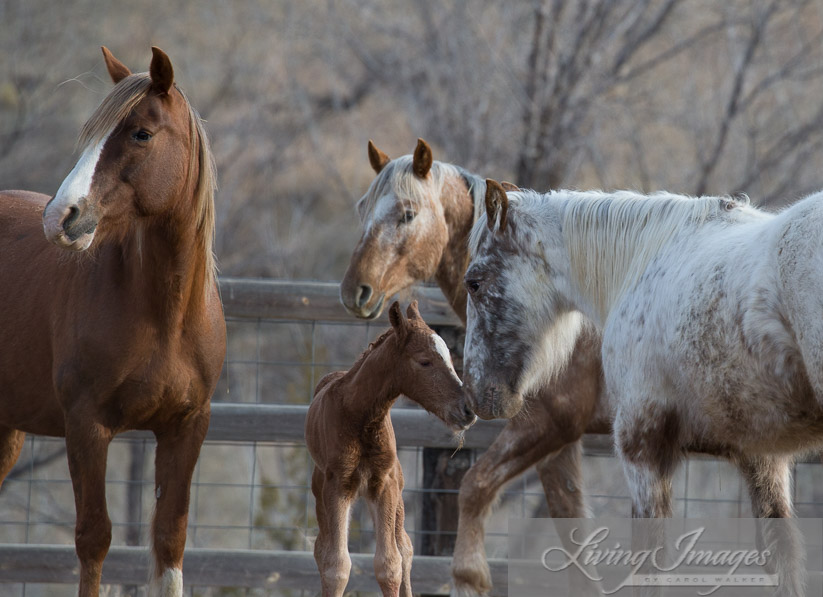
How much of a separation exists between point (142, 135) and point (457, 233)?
1.78 m

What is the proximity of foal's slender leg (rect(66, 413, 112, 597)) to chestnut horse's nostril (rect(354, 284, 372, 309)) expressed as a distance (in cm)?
132

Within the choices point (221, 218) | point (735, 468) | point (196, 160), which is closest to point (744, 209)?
point (735, 468)

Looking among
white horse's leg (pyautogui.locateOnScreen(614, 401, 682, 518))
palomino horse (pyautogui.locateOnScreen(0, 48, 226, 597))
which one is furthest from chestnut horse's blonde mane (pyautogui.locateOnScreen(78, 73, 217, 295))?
white horse's leg (pyautogui.locateOnScreen(614, 401, 682, 518))

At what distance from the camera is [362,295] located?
4.23 meters

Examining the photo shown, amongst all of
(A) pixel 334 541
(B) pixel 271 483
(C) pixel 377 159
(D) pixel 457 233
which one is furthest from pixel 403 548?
(B) pixel 271 483

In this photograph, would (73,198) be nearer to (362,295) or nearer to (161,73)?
(161,73)

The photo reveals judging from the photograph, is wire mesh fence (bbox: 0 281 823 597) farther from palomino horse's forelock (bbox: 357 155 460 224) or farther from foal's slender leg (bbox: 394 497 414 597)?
foal's slender leg (bbox: 394 497 414 597)

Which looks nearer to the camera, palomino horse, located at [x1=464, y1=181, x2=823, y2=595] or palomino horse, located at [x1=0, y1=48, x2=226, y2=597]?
palomino horse, located at [x1=464, y1=181, x2=823, y2=595]

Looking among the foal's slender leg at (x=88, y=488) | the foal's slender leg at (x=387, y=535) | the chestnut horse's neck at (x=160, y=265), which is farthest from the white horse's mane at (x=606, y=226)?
the foal's slender leg at (x=88, y=488)

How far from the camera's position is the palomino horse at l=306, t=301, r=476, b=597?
3.44 metres

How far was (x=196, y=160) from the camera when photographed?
11.1 ft

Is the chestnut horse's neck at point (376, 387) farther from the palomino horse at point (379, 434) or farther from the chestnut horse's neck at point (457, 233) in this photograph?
the chestnut horse's neck at point (457, 233)

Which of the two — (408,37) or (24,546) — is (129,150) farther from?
(408,37)

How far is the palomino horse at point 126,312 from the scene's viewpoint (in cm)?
311
